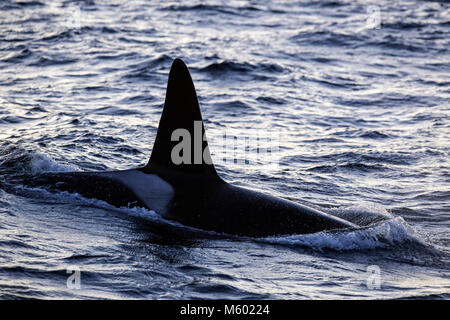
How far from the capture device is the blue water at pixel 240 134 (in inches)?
337

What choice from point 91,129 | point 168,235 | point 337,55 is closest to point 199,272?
point 168,235

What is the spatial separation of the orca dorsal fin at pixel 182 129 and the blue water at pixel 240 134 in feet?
2.95

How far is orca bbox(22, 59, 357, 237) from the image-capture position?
980 centimetres

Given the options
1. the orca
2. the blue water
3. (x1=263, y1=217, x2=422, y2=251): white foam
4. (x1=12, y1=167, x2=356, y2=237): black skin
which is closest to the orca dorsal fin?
the orca

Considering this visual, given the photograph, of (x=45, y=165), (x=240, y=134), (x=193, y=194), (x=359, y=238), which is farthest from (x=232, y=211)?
(x=240, y=134)

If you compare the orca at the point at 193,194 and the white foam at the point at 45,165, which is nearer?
the orca at the point at 193,194

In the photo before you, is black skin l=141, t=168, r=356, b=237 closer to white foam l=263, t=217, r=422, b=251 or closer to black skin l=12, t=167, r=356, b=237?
black skin l=12, t=167, r=356, b=237

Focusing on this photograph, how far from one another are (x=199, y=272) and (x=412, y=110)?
477 inches

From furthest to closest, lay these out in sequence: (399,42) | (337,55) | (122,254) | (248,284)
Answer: (399,42)
(337,55)
(122,254)
(248,284)

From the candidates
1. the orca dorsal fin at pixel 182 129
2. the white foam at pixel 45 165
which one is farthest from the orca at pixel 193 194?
the white foam at pixel 45 165

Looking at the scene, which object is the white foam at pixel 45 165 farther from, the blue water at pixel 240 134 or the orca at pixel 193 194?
the orca at pixel 193 194

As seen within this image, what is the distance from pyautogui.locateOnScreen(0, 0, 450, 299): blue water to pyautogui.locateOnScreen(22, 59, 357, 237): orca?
0.24 m

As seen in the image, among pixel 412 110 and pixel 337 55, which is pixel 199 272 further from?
pixel 337 55

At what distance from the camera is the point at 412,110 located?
19.2 metres
